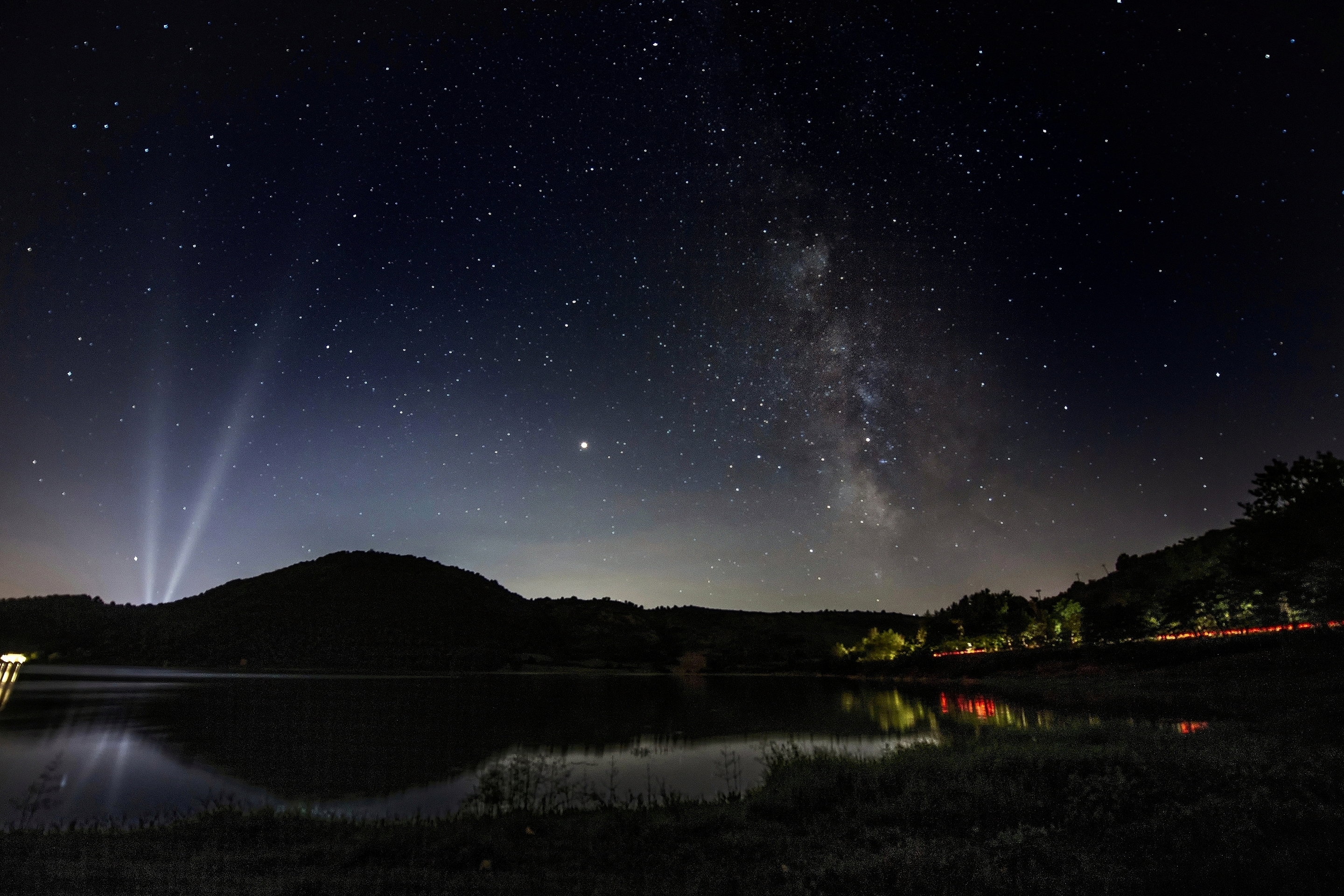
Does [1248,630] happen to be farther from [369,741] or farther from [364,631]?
[364,631]

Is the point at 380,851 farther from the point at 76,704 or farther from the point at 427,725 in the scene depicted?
Answer: the point at 76,704

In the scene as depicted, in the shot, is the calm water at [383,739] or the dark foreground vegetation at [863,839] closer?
the dark foreground vegetation at [863,839]

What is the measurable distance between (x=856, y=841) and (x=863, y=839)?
129mm

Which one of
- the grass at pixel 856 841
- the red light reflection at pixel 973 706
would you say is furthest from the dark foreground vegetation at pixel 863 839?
the red light reflection at pixel 973 706

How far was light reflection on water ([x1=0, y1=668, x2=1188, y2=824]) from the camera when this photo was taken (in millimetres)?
18703

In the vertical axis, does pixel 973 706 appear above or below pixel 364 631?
below

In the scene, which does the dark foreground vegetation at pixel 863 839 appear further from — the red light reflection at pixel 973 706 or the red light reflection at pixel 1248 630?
the red light reflection at pixel 1248 630

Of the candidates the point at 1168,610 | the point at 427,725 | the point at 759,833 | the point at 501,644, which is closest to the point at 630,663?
the point at 501,644

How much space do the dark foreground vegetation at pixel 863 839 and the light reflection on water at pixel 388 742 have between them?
3.68m

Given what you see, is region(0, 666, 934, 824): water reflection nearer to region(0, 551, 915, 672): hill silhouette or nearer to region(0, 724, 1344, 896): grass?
region(0, 724, 1344, 896): grass

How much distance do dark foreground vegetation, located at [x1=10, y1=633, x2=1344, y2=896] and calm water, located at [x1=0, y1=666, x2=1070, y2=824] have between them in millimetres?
4926

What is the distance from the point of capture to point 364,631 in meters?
126

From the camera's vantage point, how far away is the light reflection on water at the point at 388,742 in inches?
Result: 736

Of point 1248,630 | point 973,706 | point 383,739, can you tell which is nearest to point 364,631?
point 383,739
